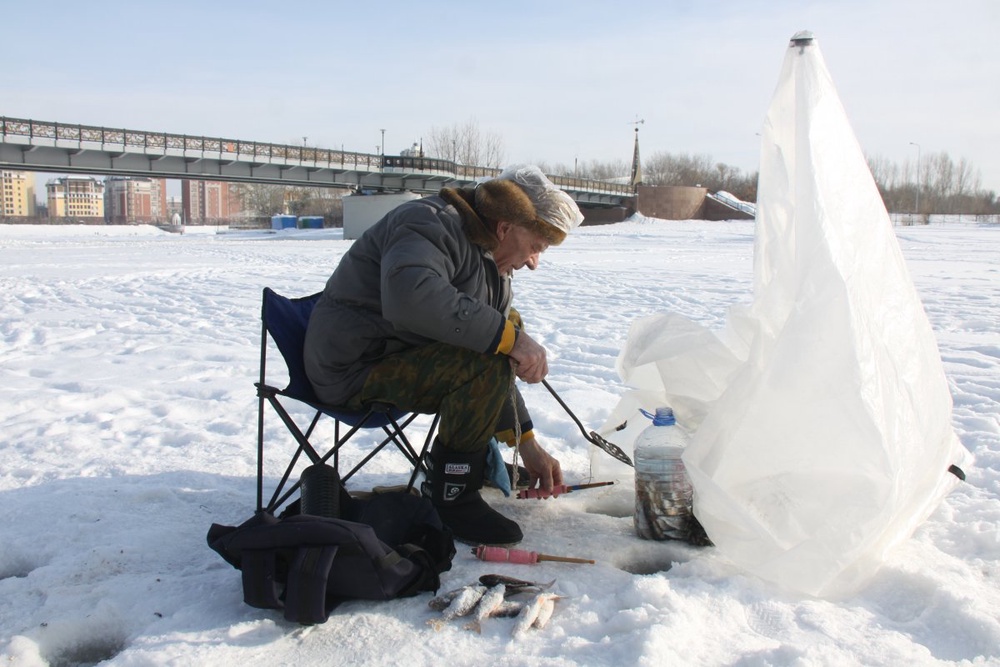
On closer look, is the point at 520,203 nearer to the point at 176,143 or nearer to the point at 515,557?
the point at 515,557

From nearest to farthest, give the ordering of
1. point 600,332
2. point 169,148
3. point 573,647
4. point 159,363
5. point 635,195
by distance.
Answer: point 573,647 < point 159,363 < point 600,332 < point 169,148 < point 635,195

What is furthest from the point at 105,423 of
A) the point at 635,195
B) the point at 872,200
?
the point at 635,195

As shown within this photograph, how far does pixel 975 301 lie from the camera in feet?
32.6

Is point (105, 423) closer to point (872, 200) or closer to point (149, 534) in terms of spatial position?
point (149, 534)

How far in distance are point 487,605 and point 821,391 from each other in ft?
3.66

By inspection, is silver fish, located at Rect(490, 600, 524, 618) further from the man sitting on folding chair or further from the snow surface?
the man sitting on folding chair

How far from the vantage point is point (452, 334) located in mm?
2477

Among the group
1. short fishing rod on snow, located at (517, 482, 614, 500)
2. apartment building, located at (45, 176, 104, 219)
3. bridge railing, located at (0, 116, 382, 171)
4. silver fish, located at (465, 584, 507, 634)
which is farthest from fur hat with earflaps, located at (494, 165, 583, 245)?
apartment building, located at (45, 176, 104, 219)

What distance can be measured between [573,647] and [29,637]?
1.36m

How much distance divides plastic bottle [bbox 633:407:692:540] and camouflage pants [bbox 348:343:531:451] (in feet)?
1.63

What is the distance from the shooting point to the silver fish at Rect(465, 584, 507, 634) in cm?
203

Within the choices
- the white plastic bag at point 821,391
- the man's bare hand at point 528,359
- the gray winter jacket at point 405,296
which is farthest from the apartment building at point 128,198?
the white plastic bag at point 821,391

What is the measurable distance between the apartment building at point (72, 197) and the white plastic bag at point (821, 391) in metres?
150

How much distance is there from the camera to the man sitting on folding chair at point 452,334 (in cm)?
252
